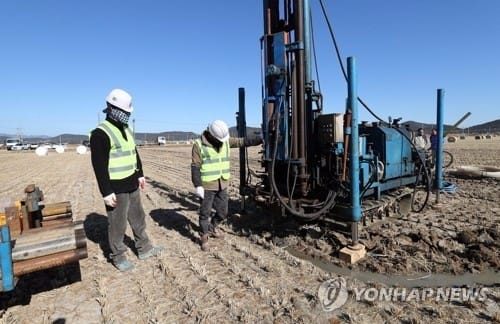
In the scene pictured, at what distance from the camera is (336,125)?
437 centimetres

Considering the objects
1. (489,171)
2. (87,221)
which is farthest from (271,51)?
(489,171)

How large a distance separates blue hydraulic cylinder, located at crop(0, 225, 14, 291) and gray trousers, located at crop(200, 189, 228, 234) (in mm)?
2489

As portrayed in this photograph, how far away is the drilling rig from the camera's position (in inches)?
167

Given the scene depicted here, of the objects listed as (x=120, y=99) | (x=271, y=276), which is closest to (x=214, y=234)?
(x=271, y=276)

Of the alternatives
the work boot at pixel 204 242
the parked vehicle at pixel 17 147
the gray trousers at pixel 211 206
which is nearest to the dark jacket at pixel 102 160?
the gray trousers at pixel 211 206

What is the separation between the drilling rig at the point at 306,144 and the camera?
14.0 feet

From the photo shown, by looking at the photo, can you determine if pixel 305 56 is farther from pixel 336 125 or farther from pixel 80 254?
pixel 80 254

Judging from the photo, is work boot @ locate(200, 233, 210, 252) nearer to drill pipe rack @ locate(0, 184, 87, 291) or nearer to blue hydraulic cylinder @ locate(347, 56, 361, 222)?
drill pipe rack @ locate(0, 184, 87, 291)

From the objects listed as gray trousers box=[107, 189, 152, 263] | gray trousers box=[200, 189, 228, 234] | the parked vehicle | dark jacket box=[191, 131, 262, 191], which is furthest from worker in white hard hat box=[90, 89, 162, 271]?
the parked vehicle

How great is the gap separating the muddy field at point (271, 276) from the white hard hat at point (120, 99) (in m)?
2.14

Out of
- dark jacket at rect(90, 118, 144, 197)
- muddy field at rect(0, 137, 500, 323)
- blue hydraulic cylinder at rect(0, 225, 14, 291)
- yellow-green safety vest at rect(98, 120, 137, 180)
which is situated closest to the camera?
blue hydraulic cylinder at rect(0, 225, 14, 291)

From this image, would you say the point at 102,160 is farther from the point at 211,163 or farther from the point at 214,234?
the point at 214,234

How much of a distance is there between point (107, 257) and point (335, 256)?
3267 millimetres

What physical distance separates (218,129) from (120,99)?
1428 millimetres
